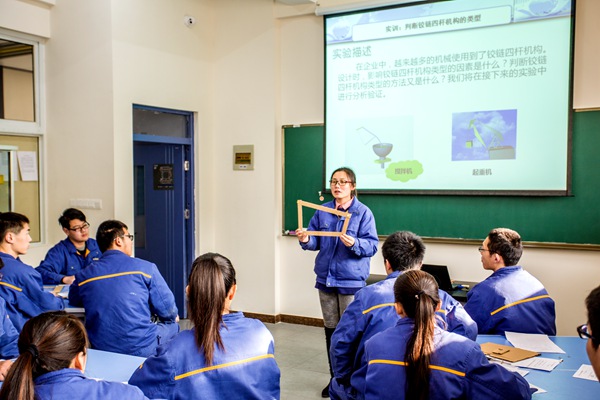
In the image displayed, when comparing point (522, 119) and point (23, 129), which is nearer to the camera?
point (522, 119)

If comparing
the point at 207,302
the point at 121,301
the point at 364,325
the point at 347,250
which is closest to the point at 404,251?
the point at 364,325

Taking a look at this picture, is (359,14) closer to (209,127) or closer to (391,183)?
(391,183)

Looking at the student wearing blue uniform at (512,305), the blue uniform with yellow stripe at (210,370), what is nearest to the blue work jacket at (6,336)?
the blue uniform with yellow stripe at (210,370)

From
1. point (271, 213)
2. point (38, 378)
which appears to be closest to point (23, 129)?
point (271, 213)

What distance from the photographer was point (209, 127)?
6.18 meters

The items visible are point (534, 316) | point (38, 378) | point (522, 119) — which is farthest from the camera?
point (522, 119)

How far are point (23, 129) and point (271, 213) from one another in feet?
8.41

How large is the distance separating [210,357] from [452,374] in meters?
0.81

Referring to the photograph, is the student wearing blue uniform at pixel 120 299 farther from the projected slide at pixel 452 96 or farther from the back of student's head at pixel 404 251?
the projected slide at pixel 452 96

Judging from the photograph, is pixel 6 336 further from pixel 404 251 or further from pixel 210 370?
pixel 404 251

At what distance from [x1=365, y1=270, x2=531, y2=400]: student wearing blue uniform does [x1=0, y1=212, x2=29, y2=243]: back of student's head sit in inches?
97.7

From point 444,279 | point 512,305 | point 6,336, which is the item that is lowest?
point 444,279

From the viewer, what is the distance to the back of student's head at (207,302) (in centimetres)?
189

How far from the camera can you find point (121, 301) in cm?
296
